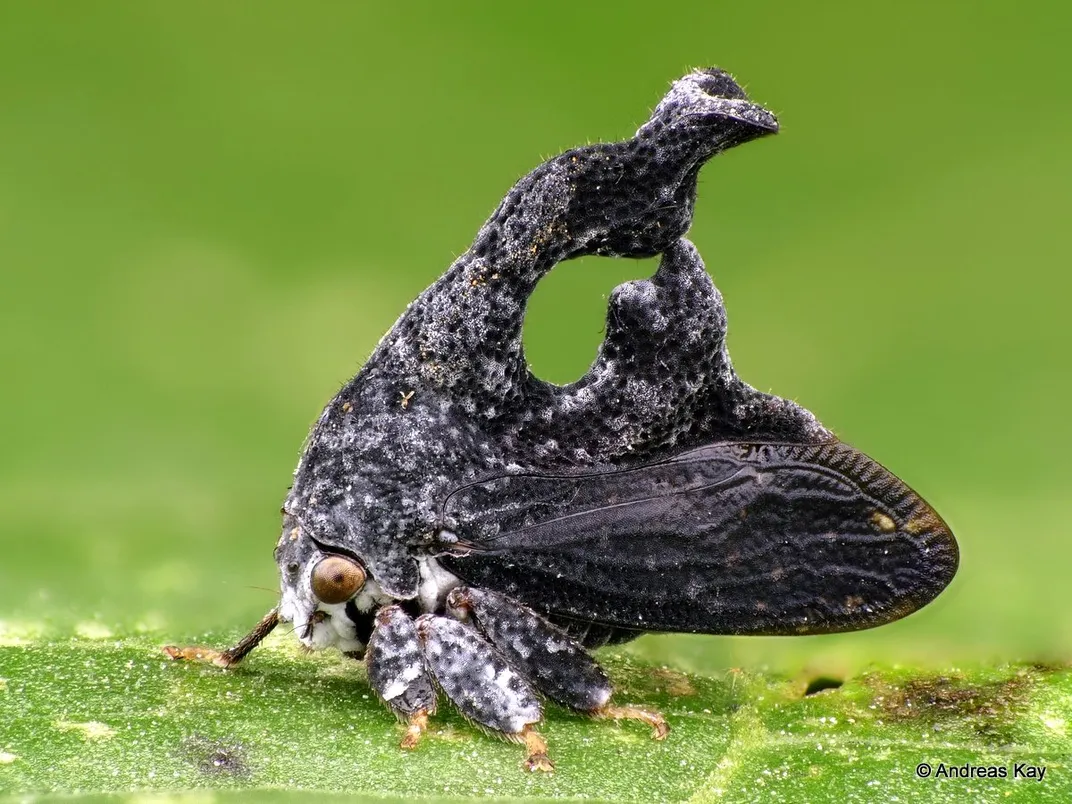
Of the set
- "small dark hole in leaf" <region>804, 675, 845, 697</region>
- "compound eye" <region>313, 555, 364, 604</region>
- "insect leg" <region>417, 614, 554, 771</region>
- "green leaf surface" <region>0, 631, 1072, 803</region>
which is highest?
"compound eye" <region>313, 555, 364, 604</region>

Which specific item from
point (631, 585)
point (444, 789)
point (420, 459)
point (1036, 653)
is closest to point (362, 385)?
point (420, 459)

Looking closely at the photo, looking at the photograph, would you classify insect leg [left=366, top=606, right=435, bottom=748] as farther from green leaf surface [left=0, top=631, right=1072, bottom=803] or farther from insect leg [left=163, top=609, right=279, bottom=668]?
insect leg [left=163, top=609, right=279, bottom=668]

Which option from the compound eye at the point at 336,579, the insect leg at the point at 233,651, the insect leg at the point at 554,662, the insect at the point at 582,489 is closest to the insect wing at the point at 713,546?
the insect at the point at 582,489

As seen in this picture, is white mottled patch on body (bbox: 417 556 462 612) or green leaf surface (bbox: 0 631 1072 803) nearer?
green leaf surface (bbox: 0 631 1072 803)

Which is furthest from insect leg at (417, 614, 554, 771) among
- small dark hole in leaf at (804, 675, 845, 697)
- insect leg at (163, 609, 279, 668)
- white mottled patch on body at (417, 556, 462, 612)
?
small dark hole in leaf at (804, 675, 845, 697)

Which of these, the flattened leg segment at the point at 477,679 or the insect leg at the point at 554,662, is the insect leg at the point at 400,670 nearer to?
the flattened leg segment at the point at 477,679

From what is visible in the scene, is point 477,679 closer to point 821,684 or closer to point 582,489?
point 582,489
